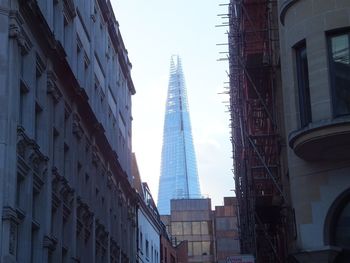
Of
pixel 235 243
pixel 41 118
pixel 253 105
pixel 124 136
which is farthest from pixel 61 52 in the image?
pixel 235 243

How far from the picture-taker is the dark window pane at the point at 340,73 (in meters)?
22.2

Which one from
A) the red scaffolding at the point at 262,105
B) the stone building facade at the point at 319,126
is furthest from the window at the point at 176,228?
the stone building facade at the point at 319,126

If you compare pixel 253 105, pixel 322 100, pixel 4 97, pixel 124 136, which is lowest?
pixel 322 100

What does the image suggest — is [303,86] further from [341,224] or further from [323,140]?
[341,224]

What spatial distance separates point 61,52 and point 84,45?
1023cm

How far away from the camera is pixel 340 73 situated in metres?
22.6

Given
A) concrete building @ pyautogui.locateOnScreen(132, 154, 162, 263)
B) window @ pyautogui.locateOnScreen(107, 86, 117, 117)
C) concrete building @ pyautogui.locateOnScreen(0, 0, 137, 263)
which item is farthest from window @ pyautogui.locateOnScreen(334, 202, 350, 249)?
concrete building @ pyautogui.locateOnScreen(132, 154, 162, 263)

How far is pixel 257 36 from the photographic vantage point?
3569 centimetres

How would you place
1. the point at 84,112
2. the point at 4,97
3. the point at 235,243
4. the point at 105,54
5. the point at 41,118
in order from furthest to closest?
the point at 235,243, the point at 105,54, the point at 84,112, the point at 41,118, the point at 4,97

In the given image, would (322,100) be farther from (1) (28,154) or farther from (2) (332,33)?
(1) (28,154)

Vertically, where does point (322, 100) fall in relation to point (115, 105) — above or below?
below

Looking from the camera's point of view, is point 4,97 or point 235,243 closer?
point 4,97

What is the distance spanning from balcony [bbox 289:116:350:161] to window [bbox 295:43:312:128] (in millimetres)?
710

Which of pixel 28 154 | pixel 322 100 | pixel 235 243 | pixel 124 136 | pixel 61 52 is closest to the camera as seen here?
pixel 322 100
